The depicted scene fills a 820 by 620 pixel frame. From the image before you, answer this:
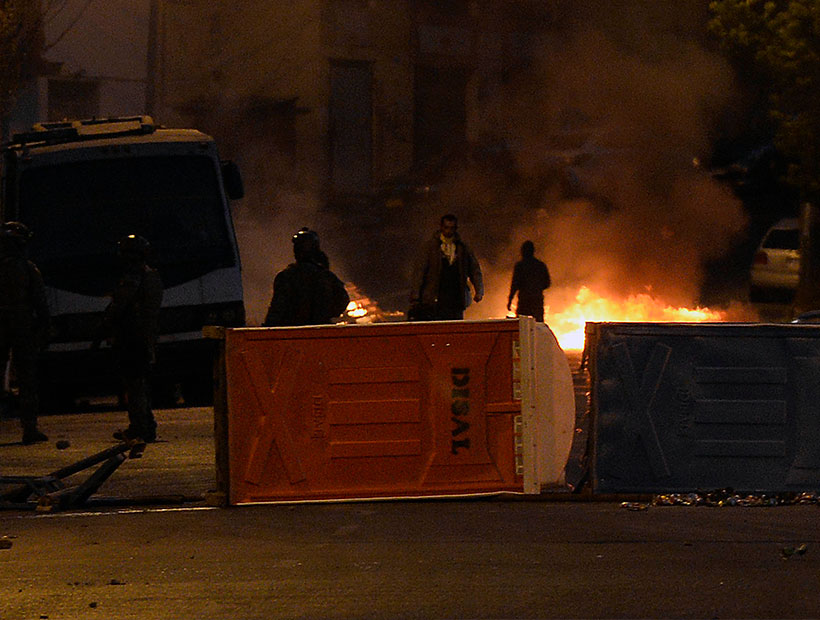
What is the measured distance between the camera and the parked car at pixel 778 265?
2450 centimetres

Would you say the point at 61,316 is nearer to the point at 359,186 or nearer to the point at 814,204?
the point at 814,204

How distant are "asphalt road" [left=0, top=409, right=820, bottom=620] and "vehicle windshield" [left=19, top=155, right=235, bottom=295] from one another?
5.89 metres

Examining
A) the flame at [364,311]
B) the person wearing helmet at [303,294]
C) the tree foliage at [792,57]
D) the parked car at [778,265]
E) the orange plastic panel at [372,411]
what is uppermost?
the tree foliage at [792,57]

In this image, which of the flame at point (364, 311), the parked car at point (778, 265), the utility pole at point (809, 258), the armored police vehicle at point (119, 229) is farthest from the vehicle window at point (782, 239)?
the armored police vehicle at point (119, 229)

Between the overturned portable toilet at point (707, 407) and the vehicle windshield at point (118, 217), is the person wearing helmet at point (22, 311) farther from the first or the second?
the overturned portable toilet at point (707, 407)

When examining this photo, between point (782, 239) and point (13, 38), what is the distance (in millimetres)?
11515

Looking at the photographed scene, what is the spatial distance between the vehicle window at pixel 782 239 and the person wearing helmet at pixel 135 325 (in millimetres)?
14566

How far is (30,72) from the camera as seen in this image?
36750mm

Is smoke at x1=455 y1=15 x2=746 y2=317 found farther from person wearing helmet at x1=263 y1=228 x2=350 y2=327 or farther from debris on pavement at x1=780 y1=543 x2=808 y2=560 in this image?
debris on pavement at x1=780 y1=543 x2=808 y2=560

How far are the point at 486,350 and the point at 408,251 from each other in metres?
24.1

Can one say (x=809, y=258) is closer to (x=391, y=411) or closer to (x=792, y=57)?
(x=792, y=57)

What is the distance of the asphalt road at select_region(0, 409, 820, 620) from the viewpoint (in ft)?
20.8

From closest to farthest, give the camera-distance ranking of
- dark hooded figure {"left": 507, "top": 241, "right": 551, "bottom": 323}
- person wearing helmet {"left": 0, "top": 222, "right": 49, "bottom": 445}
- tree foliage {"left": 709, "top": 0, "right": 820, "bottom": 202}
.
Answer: person wearing helmet {"left": 0, "top": 222, "right": 49, "bottom": 445} → dark hooded figure {"left": 507, "top": 241, "right": 551, "bottom": 323} → tree foliage {"left": 709, "top": 0, "right": 820, "bottom": 202}

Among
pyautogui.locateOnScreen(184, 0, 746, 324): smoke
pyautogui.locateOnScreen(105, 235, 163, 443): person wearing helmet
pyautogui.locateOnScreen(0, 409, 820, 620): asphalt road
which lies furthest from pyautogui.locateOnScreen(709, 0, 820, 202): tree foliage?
pyautogui.locateOnScreen(0, 409, 820, 620): asphalt road
